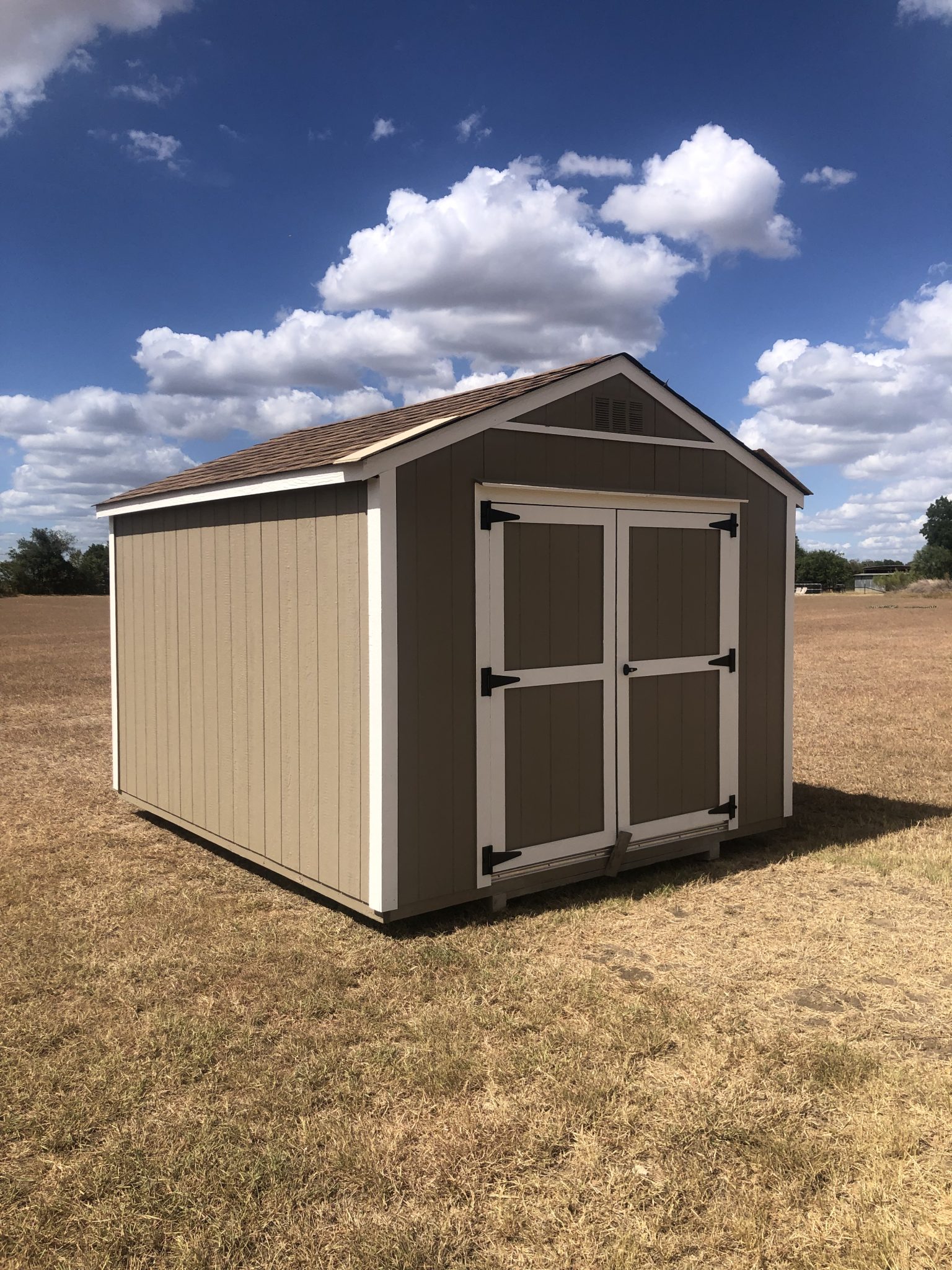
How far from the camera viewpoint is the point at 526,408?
558 cm

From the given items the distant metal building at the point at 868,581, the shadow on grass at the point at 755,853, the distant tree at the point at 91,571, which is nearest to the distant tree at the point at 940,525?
the distant metal building at the point at 868,581

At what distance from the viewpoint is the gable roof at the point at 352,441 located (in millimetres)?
5461

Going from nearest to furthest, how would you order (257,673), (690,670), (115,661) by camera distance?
(257,673) < (690,670) < (115,661)

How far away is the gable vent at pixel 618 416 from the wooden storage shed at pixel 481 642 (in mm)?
16

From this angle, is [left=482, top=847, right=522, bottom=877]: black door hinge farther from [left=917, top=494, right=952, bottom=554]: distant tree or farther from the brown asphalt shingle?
[left=917, top=494, right=952, bottom=554]: distant tree

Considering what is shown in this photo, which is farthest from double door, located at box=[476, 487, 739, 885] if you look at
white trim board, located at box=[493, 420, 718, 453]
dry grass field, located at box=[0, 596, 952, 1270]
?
dry grass field, located at box=[0, 596, 952, 1270]

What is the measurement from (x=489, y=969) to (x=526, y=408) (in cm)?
306

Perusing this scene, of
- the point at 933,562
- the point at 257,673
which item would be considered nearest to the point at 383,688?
the point at 257,673

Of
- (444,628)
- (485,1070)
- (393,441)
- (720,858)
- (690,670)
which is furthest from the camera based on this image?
(720,858)

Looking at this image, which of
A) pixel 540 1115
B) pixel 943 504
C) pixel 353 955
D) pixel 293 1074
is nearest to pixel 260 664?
pixel 353 955

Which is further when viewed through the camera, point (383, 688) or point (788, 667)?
point (788, 667)

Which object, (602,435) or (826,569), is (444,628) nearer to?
(602,435)

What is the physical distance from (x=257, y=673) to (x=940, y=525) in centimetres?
10449

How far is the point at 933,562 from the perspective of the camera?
84875 mm
